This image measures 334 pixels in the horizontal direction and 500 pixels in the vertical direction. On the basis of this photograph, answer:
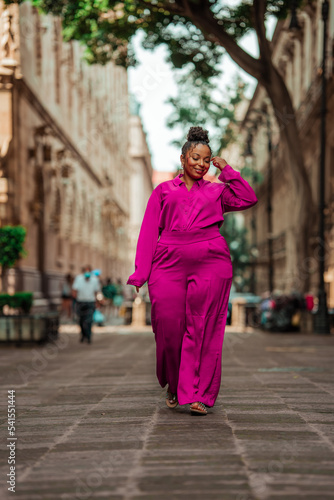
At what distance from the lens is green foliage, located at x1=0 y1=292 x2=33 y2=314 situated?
14156mm

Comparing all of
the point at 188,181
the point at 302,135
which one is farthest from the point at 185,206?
the point at 302,135

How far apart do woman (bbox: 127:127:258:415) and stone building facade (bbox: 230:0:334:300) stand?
1183cm

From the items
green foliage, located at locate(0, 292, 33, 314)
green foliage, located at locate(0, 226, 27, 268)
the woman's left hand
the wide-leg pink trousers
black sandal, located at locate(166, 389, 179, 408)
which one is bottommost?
black sandal, located at locate(166, 389, 179, 408)

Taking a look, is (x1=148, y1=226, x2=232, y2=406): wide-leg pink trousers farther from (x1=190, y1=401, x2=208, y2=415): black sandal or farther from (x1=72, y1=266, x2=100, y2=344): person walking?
(x1=72, y1=266, x2=100, y2=344): person walking

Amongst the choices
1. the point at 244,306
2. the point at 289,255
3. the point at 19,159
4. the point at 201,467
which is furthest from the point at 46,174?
the point at 201,467

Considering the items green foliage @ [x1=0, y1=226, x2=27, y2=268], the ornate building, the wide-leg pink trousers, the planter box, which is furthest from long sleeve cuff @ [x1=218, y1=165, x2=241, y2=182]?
the ornate building

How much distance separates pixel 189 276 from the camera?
214 inches

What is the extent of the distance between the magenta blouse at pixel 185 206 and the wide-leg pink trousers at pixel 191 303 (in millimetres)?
69

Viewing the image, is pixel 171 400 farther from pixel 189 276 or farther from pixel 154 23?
pixel 154 23

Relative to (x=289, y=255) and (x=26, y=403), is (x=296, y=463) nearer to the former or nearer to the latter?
(x=26, y=403)

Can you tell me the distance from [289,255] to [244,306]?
496 inches

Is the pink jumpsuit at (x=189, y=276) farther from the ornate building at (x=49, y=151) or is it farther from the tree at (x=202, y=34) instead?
the ornate building at (x=49, y=151)

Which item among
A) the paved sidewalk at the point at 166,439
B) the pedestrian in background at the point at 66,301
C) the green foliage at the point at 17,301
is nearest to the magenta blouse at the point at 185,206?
the paved sidewalk at the point at 166,439

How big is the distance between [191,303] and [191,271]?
0.22m
